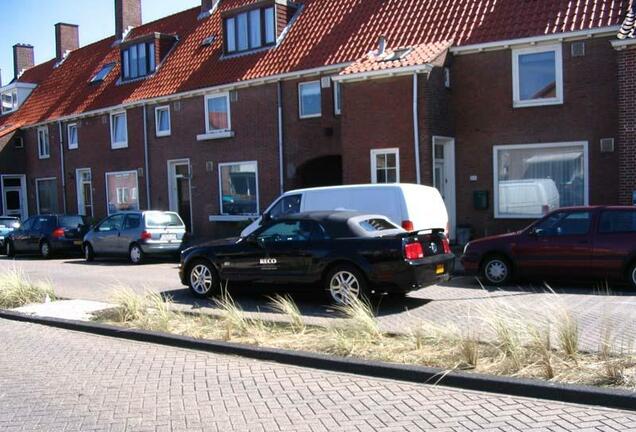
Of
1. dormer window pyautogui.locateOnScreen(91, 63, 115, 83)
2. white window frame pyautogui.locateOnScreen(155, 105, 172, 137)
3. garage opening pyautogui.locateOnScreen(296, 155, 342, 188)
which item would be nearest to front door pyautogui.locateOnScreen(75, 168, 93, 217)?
dormer window pyautogui.locateOnScreen(91, 63, 115, 83)

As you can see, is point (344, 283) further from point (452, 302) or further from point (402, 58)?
point (402, 58)

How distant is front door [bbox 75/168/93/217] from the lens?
29.1 m

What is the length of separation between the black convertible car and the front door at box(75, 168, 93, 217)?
19.8m

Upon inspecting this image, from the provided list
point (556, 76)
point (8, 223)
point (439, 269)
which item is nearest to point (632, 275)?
point (439, 269)

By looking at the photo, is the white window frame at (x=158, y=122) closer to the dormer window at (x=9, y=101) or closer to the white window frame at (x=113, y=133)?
the white window frame at (x=113, y=133)

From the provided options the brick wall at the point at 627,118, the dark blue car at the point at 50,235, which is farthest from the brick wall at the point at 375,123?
the dark blue car at the point at 50,235

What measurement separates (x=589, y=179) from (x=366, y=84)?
6136mm

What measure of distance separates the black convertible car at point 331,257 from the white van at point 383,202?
2.80ft

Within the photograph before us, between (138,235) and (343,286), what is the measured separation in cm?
986

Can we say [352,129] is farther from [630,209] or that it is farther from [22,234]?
[22,234]

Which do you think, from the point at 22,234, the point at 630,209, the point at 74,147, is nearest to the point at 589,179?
the point at 630,209

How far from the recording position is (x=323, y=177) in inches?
845

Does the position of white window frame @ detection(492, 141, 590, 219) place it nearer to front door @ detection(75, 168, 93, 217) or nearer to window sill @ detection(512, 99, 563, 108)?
window sill @ detection(512, 99, 563, 108)

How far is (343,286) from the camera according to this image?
31.7ft
